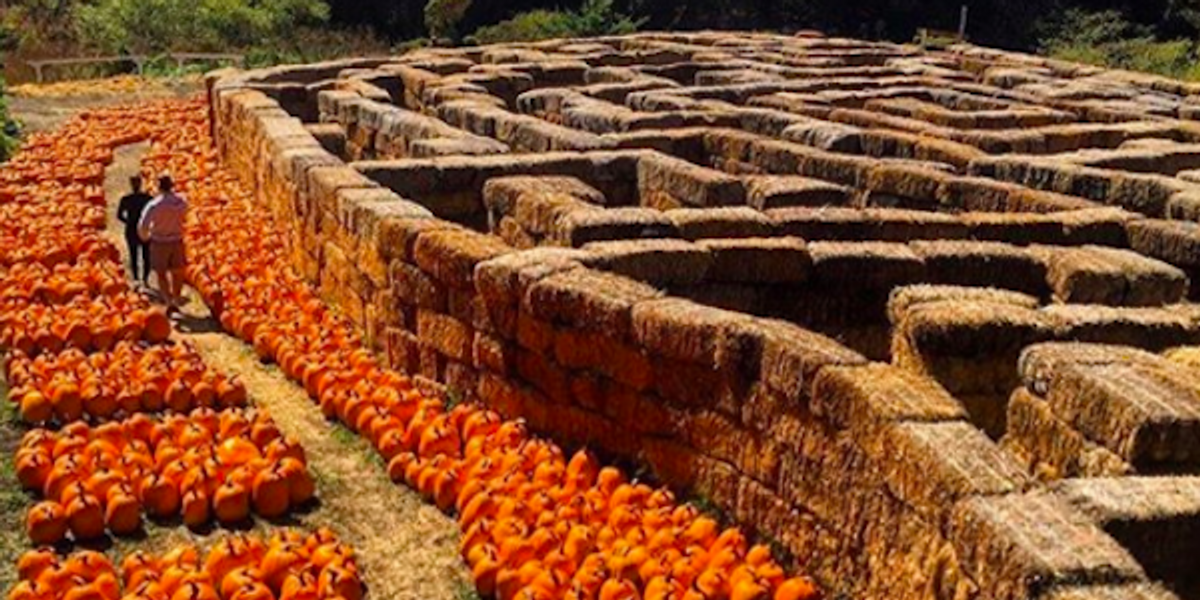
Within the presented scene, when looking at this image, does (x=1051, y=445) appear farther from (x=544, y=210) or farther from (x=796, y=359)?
(x=544, y=210)

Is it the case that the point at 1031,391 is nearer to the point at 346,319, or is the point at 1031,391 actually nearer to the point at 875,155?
the point at 346,319

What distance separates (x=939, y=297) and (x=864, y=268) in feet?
4.01

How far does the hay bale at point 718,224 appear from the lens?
9.23 meters

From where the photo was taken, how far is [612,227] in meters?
9.03

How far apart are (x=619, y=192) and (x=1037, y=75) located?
1123 cm

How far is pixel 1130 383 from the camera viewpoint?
18.4 feet

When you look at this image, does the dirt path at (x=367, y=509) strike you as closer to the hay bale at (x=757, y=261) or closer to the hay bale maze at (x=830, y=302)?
the hay bale maze at (x=830, y=302)

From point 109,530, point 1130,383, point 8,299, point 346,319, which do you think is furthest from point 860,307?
point 8,299

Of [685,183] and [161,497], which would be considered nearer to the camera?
[161,497]

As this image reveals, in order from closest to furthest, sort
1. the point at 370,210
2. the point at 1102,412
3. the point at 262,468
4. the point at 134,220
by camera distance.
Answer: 1. the point at 1102,412
2. the point at 262,468
3. the point at 370,210
4. the point at 134,220

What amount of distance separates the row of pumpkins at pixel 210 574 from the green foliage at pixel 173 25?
31843mm

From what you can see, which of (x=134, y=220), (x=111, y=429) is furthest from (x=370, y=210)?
(x=134, y=220)

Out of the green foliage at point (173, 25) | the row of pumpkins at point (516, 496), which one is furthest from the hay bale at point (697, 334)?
the green foliage at point (173, 25)

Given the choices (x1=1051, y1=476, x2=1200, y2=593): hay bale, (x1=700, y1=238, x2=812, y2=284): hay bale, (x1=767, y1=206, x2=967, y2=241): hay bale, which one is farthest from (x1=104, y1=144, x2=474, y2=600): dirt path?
(x1=767, y1=206, x2=967, y2=241): hay bale
